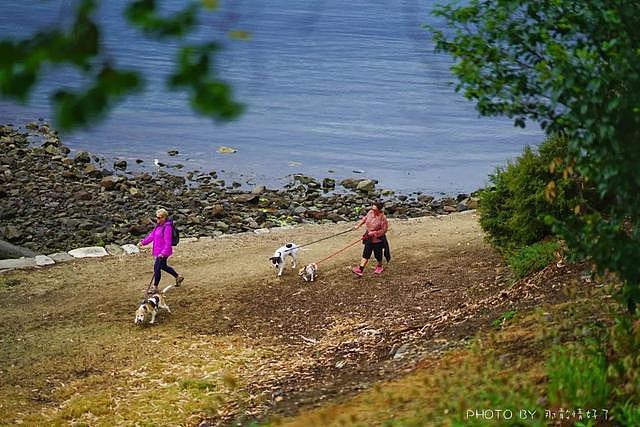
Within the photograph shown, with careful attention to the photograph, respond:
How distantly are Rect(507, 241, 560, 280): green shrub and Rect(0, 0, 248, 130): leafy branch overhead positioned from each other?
10996 mm

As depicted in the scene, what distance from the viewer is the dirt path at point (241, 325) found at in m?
10.8

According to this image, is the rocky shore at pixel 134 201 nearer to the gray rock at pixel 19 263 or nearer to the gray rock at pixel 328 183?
the gray rock at pixel 328 183

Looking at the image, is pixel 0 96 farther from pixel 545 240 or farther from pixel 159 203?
pixel 159 203

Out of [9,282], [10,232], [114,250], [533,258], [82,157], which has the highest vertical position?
[533,258]

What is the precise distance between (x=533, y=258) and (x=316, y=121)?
108 ft

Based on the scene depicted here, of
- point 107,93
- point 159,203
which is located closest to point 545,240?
point 107,93

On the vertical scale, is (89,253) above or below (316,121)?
above

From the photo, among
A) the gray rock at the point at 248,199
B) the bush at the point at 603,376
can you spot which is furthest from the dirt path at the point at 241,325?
the gray rock at the point at 248,199

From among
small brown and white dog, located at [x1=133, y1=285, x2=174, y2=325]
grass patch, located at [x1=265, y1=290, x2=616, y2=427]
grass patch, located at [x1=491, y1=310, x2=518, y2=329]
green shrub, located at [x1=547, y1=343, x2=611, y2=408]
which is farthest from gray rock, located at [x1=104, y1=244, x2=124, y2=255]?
green shrub, located at [x1=547, y1=343, x2=611, y2=408]

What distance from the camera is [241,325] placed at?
13969mm

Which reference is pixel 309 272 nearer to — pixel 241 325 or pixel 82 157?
pixel 241 325

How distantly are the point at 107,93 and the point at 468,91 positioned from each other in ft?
19.2

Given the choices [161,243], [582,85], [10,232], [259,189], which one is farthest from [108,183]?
[582,85]

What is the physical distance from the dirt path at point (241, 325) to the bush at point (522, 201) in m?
0.73
